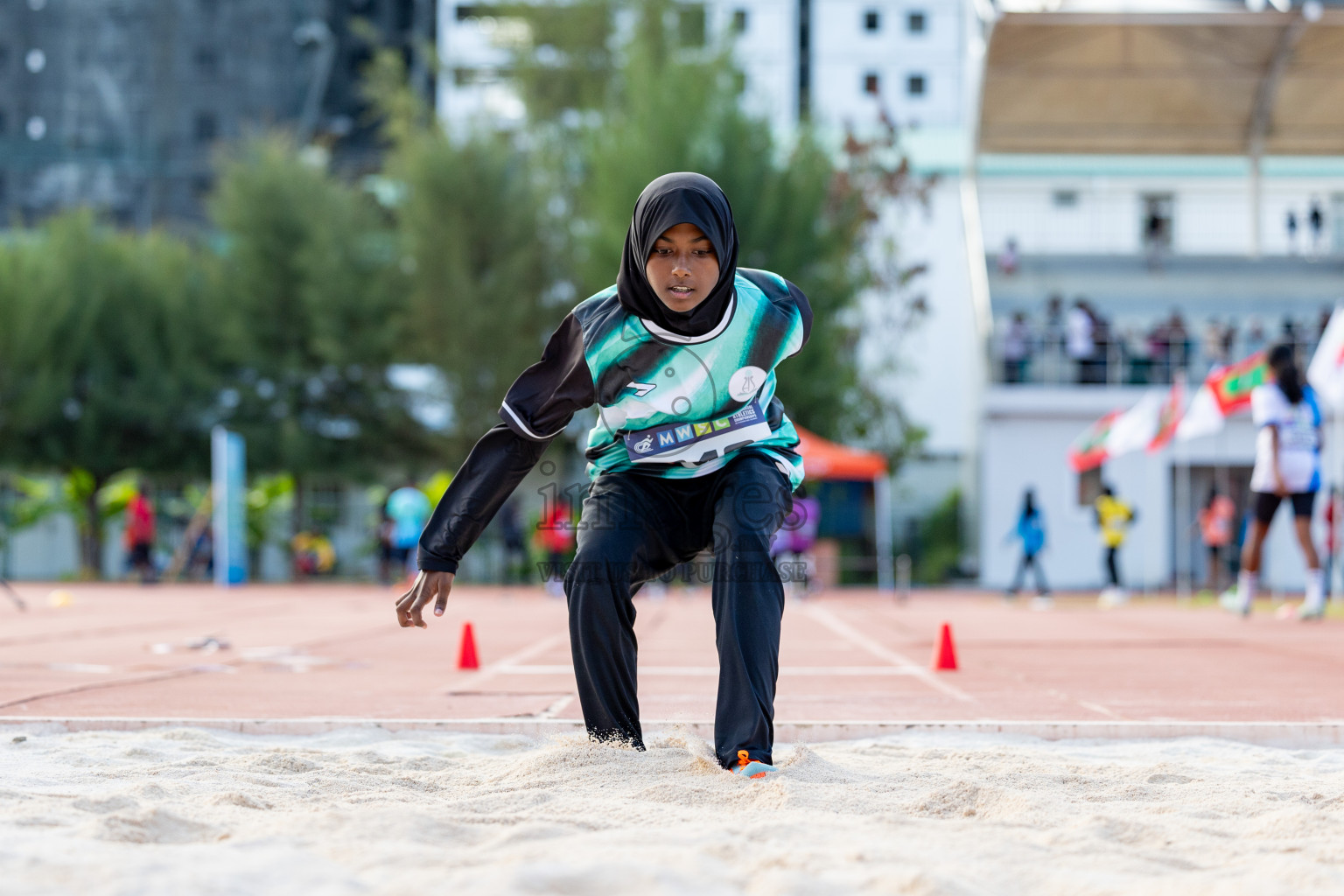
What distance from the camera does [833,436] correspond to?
92.8ft

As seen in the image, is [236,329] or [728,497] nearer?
[728,497]

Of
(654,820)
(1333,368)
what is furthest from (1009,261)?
(654,820)

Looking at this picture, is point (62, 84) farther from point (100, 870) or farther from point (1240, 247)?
point (100, 870)

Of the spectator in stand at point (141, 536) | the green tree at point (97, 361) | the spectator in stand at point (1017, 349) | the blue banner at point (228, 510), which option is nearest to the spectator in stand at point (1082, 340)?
the spectator in stand at point (1017, 349)

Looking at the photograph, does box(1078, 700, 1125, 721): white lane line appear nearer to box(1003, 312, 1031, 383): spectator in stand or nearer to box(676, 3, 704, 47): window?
box(1003, 312, 1031, 383): spectator in stand

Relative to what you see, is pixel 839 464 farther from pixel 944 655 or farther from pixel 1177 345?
pixel 944 655

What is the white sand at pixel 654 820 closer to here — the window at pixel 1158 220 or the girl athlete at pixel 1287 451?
the girl athlete at pixel 1287 451

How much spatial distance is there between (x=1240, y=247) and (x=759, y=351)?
107 feet

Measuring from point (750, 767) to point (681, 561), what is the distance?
0.83 m

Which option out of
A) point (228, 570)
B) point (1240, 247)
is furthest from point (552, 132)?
point (1240, 247)

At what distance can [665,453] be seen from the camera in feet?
12.8

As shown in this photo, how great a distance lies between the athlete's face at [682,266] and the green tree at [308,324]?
25.8 meters

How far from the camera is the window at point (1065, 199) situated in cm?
3712

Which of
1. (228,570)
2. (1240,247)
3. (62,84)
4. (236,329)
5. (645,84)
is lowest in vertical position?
(228,570)
